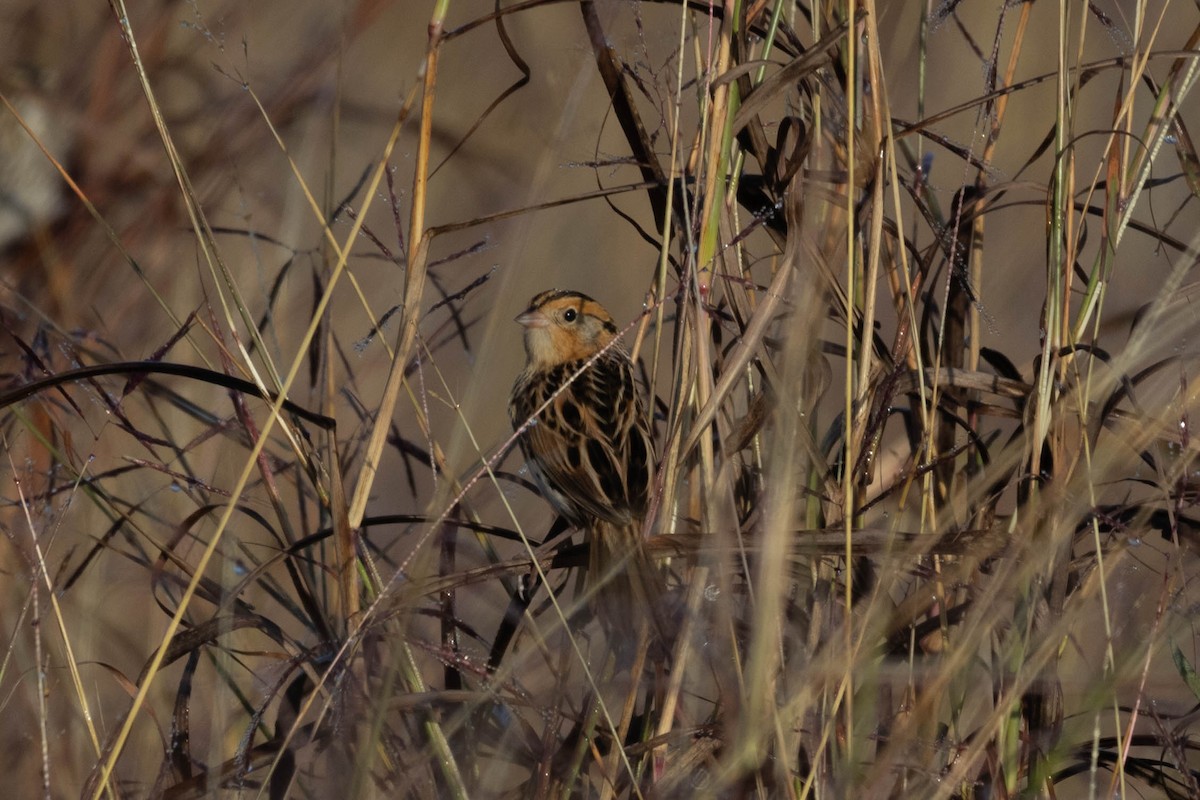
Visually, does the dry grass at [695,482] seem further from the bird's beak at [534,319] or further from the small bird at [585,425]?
the bird's beak at [534,319]

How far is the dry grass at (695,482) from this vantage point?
1.09 m

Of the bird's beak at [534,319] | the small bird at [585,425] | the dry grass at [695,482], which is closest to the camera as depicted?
the dry grass at [695,482]

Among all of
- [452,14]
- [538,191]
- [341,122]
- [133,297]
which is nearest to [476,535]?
[538,191]

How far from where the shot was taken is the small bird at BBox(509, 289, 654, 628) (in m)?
1.68

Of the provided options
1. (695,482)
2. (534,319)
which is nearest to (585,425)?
(534,319)

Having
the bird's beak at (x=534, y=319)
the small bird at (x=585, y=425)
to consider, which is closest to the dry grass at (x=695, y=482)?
the small bird at (x=585, y=425)

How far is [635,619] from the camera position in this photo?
3.91 feet

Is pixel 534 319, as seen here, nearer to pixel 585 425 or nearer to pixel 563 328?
pixel 563 328

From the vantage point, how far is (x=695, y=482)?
1312mm

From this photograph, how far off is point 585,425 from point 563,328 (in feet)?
0.95

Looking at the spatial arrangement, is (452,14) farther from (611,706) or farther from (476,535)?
(611,706)

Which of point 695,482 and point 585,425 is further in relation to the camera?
point 585,425

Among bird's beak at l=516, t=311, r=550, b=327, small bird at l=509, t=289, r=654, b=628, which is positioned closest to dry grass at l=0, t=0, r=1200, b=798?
small bird at l=509, t=289, r=654, b=628

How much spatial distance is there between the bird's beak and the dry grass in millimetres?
318
